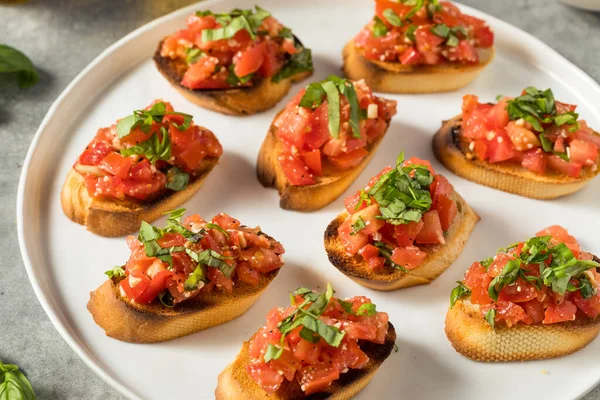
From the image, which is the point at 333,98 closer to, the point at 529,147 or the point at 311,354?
the point at 529,147

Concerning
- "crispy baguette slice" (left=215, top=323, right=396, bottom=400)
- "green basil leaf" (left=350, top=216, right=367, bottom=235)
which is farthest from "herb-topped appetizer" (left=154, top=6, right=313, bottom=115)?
"crispy baguette slice" (left=215, top=323, right=396, bottom=400)

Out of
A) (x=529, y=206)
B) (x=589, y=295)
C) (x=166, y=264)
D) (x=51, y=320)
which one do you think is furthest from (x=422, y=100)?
(x=51, y=320)

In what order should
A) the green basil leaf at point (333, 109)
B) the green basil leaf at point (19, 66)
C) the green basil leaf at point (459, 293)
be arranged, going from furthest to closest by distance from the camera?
1. the green basil leaf at point (19, 66)
2. the green basil leaf at point (333, 109)
3. the green basil leaf at point (459, 293)

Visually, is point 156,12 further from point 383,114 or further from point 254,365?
point 254,365

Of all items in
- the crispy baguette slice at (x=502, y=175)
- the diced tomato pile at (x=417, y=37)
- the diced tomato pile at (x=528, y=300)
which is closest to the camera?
the diced tomato pile at (x=528, y=300)

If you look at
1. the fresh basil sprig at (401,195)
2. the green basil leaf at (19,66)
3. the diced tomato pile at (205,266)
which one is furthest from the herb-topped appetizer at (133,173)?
the green basil leaf at (19,66)

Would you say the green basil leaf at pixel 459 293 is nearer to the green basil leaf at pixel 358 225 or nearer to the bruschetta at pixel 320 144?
the green basil leaf at pixel 358 225

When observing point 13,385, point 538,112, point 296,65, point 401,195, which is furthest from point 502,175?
point 13,385

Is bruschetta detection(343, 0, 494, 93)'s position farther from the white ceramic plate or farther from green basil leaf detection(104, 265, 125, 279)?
green basil leaf detection(104, 265, 125, 279)
